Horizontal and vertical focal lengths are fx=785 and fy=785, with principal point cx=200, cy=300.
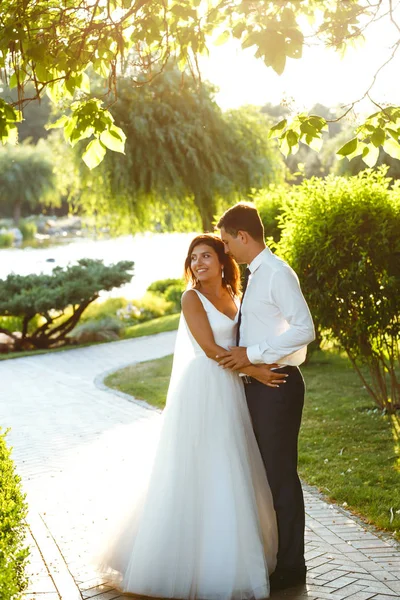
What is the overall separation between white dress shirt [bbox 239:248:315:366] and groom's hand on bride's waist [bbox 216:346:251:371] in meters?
0.07

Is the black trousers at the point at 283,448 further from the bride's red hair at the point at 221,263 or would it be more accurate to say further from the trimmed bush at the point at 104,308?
the trimmed bush at the point at 104,308

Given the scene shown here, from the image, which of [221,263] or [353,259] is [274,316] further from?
[353,259]

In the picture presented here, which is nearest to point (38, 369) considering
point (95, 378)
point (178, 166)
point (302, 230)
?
point (95, 378)

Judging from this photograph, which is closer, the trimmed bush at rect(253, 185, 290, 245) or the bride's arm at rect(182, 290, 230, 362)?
the bride's arm at rect(182, 290, 230, 362)

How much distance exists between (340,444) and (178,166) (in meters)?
14.9

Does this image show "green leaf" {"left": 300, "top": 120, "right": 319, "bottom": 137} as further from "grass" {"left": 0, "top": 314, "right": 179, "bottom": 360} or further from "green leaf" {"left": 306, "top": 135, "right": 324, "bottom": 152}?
"grass" {"left": 0, "top": 314, "right": 179, "bottom": 360}

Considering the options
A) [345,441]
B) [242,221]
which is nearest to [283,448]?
[242,221]

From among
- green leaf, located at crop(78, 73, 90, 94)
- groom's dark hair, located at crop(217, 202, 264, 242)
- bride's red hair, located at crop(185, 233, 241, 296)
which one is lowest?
bride's red hair, located at crop(185, 233, 241, 296)

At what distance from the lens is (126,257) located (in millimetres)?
41594

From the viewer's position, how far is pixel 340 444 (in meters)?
8.34

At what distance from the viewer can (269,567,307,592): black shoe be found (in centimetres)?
451

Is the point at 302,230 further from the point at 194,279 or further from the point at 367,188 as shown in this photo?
the point at 194,279

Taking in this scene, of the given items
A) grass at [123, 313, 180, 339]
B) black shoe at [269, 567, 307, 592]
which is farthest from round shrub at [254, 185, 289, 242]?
black shoe at [269, 567, 307, 592]

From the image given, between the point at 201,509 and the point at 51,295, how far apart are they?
12672 mm
